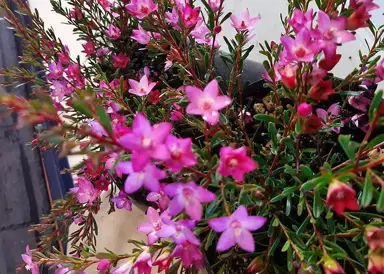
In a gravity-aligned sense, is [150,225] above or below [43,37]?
below

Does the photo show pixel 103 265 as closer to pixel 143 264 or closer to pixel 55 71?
pixel 143 264

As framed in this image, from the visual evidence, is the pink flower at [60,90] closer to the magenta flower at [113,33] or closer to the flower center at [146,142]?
the magenta flower at [113,33]

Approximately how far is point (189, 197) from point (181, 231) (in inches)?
1.8

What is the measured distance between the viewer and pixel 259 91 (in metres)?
0.74

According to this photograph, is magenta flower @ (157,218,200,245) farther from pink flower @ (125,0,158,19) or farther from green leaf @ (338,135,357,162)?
pink flower @ (125,0,158,19)

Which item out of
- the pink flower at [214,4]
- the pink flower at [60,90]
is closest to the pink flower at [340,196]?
the pink flower at [214,4]

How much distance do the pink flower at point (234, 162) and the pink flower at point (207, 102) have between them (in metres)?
0.06

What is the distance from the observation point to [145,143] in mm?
301

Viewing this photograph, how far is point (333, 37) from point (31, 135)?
1.05 meters

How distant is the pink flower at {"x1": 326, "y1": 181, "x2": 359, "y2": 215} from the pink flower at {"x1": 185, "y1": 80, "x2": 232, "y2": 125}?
0.12 meters

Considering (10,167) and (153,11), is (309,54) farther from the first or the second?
(10,167)

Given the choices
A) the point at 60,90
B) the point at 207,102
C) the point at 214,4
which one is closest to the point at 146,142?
the point at 207,102

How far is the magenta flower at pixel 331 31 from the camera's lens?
1.25 feet

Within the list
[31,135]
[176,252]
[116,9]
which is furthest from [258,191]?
[31,135]
